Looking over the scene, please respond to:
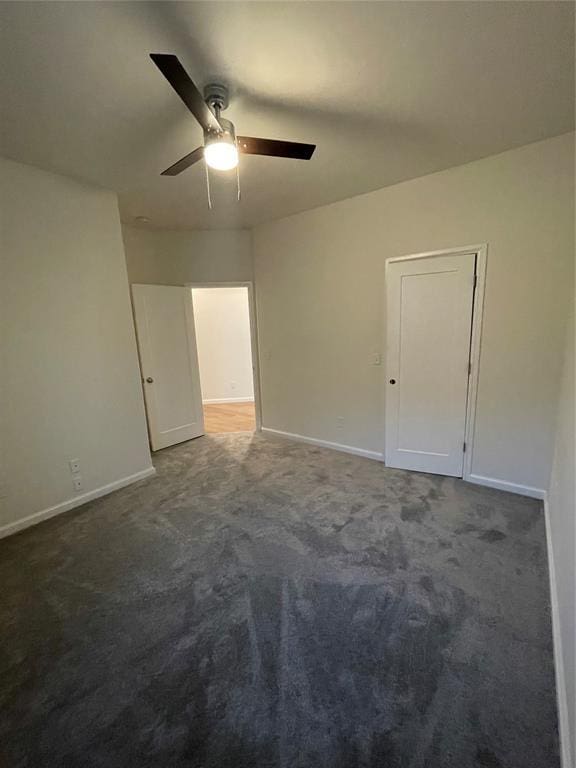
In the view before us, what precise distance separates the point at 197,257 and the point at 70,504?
3128 millimetres

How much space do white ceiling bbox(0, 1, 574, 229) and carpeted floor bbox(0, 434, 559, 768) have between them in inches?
106

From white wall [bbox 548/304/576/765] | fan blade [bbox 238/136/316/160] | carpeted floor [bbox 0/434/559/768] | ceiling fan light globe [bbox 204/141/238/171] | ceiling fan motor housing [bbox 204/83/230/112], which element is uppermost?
ceiling fan motor housing [bbox 204/83/230/112]

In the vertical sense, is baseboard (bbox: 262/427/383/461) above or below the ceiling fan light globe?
below

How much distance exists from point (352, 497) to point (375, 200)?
2.77 m

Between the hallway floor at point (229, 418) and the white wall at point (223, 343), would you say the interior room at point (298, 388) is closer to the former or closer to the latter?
the hallway floor at point (229, 418)

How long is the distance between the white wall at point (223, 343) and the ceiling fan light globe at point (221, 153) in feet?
15.4

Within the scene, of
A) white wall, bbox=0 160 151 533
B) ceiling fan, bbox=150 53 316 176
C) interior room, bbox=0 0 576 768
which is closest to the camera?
interior room, bbox=0 0 576 768

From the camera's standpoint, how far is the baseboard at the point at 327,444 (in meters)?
3.57

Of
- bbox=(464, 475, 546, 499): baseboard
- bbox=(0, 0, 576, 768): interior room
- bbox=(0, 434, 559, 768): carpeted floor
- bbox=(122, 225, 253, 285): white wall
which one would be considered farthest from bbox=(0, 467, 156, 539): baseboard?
bbox=(464, 475, 546, 499): baseboard

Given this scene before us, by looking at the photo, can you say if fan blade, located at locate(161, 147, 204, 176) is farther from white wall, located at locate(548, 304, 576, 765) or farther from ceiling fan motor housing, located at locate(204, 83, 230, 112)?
white wall, located at locate(548, 304, 576, 765)

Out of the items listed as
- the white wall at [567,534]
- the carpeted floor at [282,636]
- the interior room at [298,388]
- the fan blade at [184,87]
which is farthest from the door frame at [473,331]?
the fan blade at [184,87]

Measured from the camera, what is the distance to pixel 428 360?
3.00m

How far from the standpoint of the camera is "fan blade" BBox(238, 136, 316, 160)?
5.61 feet

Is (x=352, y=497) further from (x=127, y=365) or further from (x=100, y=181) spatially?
(x=100, y=181)
